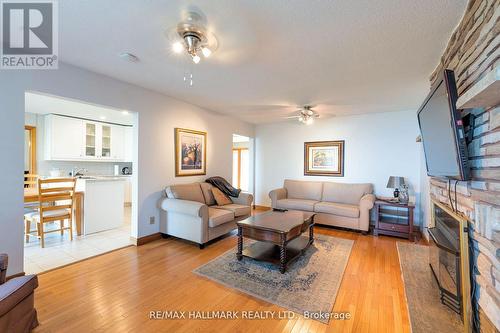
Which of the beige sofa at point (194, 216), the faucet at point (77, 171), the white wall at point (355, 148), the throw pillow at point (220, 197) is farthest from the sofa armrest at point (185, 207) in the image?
the faucet at point (77, 171)

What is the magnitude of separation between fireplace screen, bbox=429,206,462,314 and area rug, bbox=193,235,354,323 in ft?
2.86

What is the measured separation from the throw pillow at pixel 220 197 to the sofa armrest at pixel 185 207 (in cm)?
79

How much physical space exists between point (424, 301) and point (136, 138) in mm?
3879

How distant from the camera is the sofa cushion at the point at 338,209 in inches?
156

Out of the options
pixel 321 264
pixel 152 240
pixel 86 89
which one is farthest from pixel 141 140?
pixel 321 264

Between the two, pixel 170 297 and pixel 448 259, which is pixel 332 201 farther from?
pixel 170 297

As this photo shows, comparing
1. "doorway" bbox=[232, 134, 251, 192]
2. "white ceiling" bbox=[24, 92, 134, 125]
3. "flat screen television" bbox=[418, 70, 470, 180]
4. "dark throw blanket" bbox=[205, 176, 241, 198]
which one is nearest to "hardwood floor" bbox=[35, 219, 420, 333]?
"flat screen television" bbox=[418, 70, 470, 180]

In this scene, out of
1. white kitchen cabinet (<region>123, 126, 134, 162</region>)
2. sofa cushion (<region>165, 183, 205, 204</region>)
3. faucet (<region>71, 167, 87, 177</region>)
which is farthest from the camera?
white kitchen cabinet (<region>123, 126, 134, 162</region>)

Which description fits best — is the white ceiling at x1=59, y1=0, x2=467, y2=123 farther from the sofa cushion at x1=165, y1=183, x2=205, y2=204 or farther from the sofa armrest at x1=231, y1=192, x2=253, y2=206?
the sofa armrest at x1=231, y1=192, x2=253, y2=206

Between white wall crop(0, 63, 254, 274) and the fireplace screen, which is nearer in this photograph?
the fireplace screen

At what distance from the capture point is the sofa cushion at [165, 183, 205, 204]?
3508 millimetres

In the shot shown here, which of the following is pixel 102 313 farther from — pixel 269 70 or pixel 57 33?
pixel 269 70

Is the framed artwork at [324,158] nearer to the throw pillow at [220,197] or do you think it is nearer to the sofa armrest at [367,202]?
the sofa armrest at [367,202]

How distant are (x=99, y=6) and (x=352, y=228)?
4498 millimetres
